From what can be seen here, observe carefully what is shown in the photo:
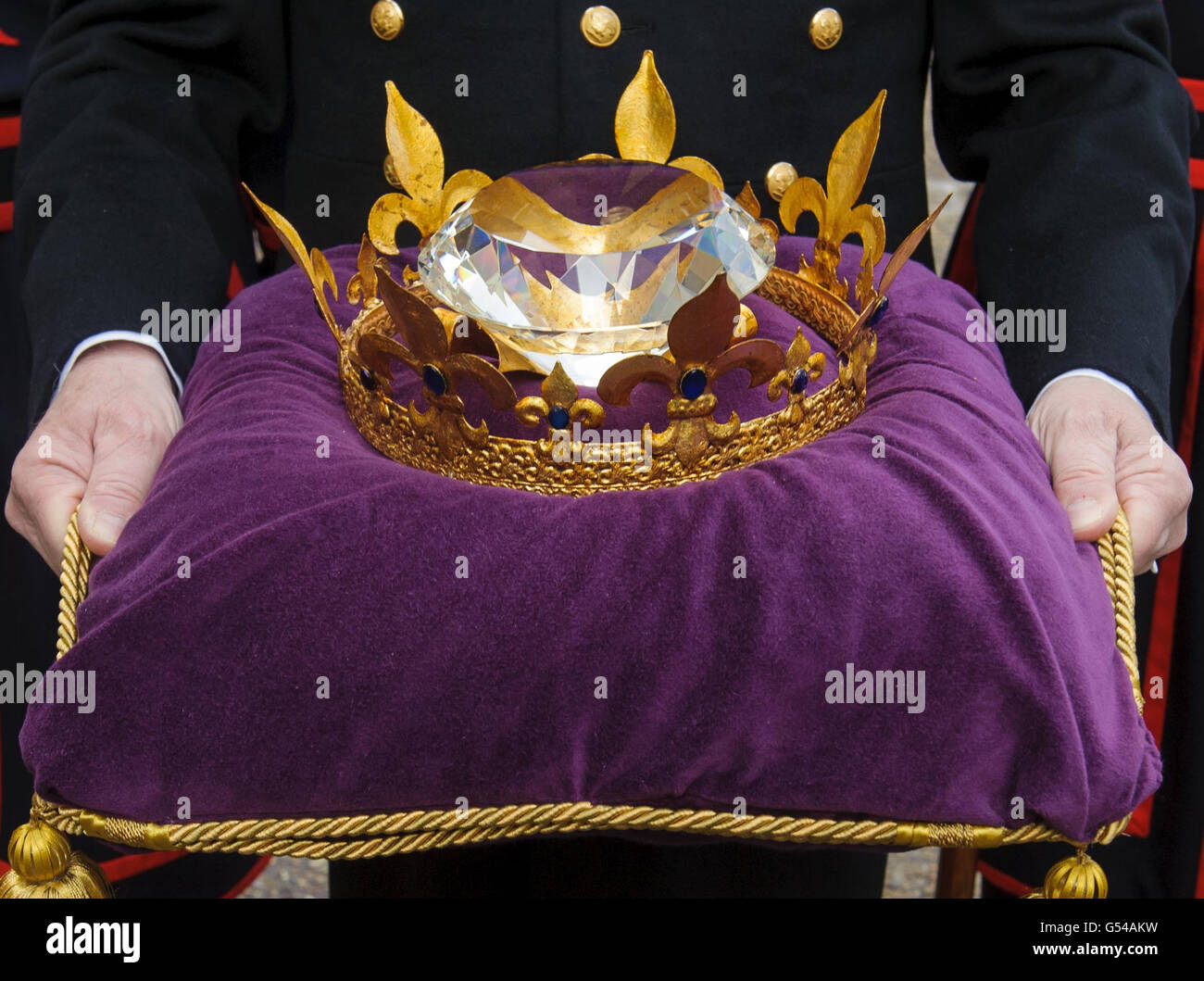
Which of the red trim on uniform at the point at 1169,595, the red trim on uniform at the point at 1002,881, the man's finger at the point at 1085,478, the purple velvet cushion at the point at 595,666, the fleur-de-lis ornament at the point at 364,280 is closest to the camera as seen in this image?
the purple velvet cushion at the point at 595,666

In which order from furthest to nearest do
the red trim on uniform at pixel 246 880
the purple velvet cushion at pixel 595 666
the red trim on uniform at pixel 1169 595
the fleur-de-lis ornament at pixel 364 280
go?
the red trim on uniform at pixel 246 880, the red trim on uniform at pixel 1169 595, the fleur-de-lis ornament at pixel 364 280, the purple velvet cushion at pixel 595 666

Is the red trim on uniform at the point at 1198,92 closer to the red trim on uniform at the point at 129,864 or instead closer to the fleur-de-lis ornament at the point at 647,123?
the fleur-de-lis ornament at the point at 647,123

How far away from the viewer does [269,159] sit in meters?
1.20

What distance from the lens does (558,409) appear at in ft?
2.36

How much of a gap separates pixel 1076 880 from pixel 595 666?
0.30 m

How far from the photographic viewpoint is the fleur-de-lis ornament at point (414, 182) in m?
0.89

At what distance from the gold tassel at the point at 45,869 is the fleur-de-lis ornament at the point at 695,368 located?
389mm

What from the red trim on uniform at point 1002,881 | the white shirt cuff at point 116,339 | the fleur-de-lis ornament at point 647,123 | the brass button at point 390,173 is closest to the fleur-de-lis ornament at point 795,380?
the fleur-de-lis ornament at point 647,123

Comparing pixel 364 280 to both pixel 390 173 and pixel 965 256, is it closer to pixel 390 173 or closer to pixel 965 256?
pixel 390 173

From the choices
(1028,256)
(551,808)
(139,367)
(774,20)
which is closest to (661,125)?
(774,20)

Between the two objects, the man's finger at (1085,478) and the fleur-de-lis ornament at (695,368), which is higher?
the fleur-de-lis ornament at (695,368)

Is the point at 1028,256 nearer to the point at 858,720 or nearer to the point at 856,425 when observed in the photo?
the point at 856,425

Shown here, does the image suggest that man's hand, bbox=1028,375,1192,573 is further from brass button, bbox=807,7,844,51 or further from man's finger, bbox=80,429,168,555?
man's finger, bbox=80,429,168,555
